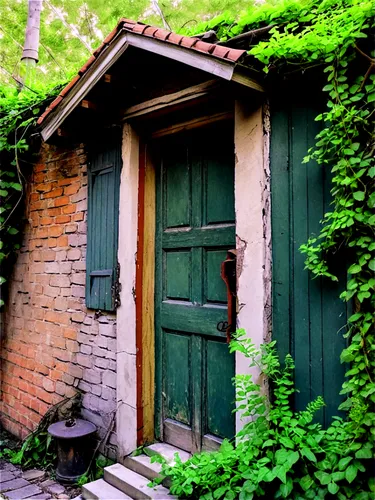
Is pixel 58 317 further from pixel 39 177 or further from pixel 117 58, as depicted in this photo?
pixel 117 58

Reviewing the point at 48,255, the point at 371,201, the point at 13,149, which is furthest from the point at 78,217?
the point at 371,201

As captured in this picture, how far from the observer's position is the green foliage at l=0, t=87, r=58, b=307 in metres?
4.15

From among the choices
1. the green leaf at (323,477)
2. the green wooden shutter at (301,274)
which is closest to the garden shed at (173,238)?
the green wooden shutter at (301,274)

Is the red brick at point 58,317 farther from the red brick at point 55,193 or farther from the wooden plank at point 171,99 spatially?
the wooden plank at point 171,99

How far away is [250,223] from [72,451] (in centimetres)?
243

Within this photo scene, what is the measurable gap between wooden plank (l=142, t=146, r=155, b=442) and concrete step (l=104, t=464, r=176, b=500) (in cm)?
29

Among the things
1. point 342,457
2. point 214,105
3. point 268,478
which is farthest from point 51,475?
point 214,105

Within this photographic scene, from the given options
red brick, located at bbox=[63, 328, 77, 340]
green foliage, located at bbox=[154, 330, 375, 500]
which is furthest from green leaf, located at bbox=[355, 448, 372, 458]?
red brick, located at bbox=[63, 328, 77, 340]

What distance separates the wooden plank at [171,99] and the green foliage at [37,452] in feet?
9.74

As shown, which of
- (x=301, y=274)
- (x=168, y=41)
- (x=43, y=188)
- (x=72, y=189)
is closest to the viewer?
(x=301, y=274)

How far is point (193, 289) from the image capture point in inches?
123

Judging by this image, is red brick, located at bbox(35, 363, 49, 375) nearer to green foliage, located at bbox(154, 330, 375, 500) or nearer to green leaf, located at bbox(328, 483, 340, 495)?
green foliage, located at bbox(154, 330, 375, 500)

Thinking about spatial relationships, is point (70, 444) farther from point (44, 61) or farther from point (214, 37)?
point (44, 61)

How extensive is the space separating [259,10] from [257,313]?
187cm
